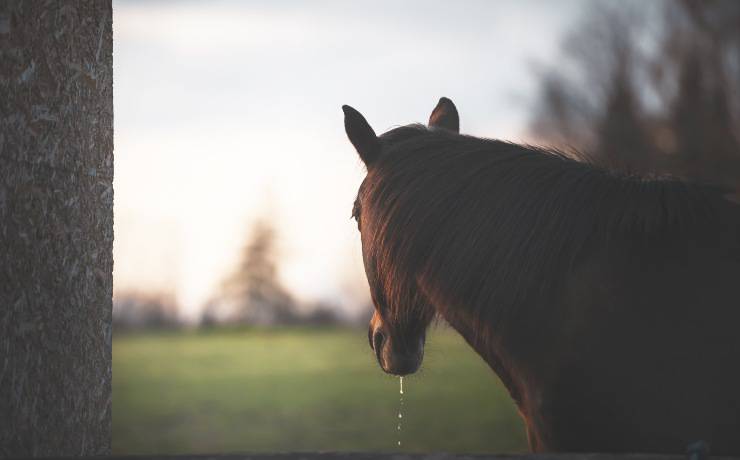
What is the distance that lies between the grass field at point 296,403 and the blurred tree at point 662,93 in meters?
7.01

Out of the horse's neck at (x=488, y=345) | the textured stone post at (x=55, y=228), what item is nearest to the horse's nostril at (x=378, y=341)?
the horse's neck at (x=488, y=345)

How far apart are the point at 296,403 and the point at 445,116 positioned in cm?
2171

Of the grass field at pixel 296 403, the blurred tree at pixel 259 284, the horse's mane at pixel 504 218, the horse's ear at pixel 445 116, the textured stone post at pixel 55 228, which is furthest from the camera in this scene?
the blurred tree at pixel 259 284

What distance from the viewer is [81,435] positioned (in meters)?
2.39

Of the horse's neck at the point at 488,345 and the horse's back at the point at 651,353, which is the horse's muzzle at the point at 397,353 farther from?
the horse's back at the point at 651,353

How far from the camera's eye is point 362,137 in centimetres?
304

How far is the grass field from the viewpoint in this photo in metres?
16.2

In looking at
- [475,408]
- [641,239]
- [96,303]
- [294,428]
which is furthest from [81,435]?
[475,408]

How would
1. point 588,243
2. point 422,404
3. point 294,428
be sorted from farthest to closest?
point 422,404
point 294,428
point 588,243

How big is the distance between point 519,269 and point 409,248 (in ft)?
1.38

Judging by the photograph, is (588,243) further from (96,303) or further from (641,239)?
(96,303)

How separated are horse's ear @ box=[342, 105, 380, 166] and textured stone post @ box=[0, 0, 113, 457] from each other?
95 cm

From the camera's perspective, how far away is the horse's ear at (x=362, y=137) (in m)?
3.04

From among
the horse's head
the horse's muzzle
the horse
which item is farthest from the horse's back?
the horse's muzzle
